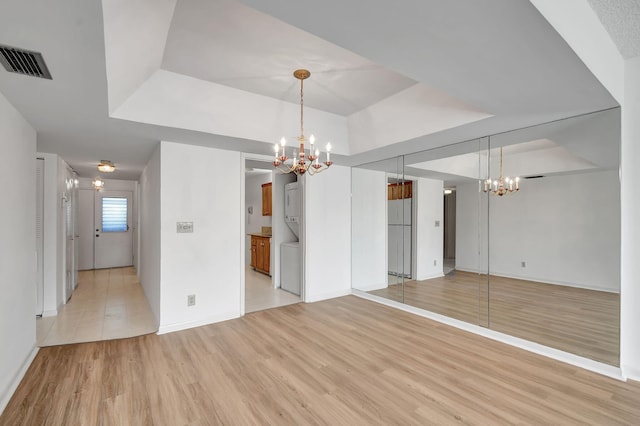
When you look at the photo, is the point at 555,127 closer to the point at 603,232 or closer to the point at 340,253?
the point at 603,232

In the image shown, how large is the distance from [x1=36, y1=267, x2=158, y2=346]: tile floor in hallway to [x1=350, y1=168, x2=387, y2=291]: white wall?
3441mm

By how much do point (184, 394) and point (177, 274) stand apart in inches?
69.0

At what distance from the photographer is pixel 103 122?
308 centimetres

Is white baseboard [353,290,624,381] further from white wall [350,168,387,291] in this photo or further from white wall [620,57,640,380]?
white wall [350,168,387,291]

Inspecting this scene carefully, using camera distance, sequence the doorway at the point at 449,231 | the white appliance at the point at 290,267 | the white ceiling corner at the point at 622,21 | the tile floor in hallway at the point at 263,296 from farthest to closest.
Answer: the white appliance at the point at 290,267
the tile floor in hallway at the point at 263,296
the doorway at the point at 449,231
the white ceiling corner at the point at 622,21

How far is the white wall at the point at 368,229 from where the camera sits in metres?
5.35

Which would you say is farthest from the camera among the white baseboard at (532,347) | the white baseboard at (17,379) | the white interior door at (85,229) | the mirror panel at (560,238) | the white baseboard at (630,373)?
the white interior door at (85,229)

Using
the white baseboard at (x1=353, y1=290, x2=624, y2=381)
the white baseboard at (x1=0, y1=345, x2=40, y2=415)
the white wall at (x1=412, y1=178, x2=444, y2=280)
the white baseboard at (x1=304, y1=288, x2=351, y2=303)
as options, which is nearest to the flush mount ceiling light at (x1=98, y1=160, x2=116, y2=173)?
the white baseboard at (x1=0, y1=345, x2=40, y2=415)

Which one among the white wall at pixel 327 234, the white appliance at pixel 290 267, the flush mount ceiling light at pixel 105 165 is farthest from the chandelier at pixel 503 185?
the flush mount ceiling light at pixel 105 165

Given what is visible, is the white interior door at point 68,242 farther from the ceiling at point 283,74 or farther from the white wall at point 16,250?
the white wall at point 16,250

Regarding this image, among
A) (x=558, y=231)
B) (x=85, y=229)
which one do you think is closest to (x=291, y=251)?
(x=558, y=231)

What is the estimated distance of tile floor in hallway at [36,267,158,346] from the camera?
3668mm

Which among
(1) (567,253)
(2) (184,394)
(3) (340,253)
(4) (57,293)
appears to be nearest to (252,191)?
(3) (340,253)

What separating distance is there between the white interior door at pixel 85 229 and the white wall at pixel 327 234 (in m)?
6.54
